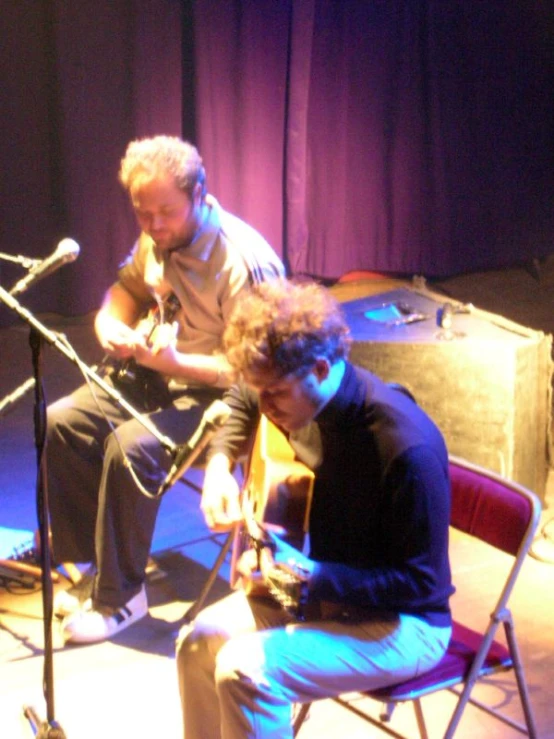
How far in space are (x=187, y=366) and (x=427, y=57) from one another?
4.99m

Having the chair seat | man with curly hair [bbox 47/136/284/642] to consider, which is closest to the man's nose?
man with curly hair [bbox 47/136/284/642]

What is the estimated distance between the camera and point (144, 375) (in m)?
3.59

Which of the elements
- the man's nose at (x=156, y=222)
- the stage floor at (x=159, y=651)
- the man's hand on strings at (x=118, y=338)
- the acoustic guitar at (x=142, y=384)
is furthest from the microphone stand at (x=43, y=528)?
the acoustic guitar at (x=142, y=384)

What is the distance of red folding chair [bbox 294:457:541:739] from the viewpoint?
2.19 metres

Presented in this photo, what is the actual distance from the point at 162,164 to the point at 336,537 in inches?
59.1

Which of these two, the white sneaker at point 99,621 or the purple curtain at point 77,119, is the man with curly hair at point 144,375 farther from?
the purple curtain at point 77,119

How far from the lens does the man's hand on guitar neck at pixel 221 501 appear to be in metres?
2.36

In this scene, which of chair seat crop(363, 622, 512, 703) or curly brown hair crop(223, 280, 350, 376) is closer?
curly brown hair crop(223, 280, 350, 376)

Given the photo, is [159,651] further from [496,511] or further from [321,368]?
[321,368]

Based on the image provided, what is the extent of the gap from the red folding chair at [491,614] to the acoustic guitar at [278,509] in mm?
322

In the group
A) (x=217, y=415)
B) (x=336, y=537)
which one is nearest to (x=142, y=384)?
(x=217, y=415)

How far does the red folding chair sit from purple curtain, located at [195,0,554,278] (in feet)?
15.3

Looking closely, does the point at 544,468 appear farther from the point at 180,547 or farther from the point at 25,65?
the point at 25,65

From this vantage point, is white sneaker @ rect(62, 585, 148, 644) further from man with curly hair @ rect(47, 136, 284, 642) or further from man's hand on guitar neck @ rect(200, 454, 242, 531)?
man's hand on guitar neck @ rect(200, 454, 242, 531)
